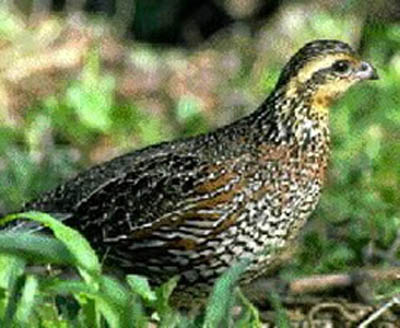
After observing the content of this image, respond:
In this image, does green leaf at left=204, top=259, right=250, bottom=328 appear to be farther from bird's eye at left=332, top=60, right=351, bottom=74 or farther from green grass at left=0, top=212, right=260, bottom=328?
bird's eye at left=332, top=60, right=351, bottom=74

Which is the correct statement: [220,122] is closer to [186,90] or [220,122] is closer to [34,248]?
[186,90]

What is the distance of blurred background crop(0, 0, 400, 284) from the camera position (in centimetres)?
806

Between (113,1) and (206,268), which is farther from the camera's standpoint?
(113,1)

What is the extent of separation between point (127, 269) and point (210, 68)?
4849 mm

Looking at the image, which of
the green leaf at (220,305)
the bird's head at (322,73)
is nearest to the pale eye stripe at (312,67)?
the bird's head at (322,73)

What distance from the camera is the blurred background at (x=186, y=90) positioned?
806 cm

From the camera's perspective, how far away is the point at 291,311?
6762mm

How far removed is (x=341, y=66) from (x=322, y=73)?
10cm

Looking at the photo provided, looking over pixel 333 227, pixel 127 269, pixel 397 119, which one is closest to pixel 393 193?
pixel 333 227

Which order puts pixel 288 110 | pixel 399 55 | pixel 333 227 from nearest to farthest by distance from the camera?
1. pixel 288 110
2. pixel 333 227
3. pixel 399 55

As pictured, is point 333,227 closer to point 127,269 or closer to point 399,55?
point 127,269

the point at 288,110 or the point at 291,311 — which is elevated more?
the point at 288,110

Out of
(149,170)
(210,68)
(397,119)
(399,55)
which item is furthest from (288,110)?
(210,68)

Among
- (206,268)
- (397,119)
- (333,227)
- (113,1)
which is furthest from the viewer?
(113,1)
